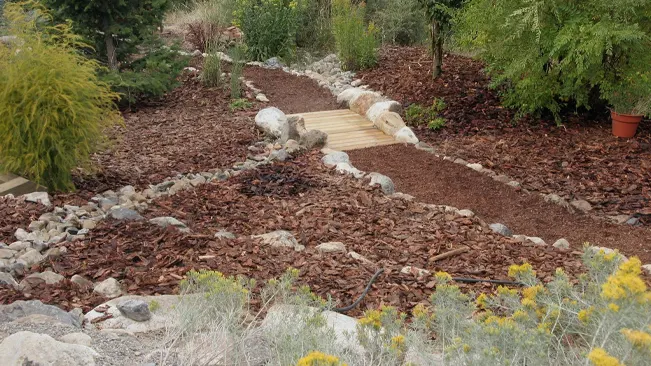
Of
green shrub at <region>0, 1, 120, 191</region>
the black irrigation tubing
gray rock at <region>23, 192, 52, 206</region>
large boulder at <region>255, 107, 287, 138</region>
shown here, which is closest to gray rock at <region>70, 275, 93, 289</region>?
the black irrigation tubing

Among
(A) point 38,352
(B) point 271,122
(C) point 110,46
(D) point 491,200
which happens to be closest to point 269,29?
(C) point 110,46

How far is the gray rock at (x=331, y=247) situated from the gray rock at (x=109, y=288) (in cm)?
117

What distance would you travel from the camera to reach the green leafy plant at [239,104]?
27.4 ft

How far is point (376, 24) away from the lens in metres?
13.0

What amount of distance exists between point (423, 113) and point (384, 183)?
257cm

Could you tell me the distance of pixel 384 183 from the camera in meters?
5.57

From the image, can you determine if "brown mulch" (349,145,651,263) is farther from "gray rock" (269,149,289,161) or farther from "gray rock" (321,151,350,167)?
"gray rock" (269,149,289,161)

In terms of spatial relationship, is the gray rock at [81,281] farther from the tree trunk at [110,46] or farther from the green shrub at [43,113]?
the tree trunk at [110,46]

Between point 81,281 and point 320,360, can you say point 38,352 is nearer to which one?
point 320,360

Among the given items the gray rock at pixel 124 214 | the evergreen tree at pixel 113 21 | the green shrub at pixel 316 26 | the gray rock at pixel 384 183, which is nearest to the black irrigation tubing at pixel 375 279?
the gray rock at pixel 124 214

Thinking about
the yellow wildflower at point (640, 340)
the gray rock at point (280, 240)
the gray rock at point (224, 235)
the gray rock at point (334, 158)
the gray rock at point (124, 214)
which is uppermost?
the yellow wildflower at point (640, 340)

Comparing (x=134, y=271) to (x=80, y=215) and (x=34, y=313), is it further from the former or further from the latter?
(x=80, y=215)

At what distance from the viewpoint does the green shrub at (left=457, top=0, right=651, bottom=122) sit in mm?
6219

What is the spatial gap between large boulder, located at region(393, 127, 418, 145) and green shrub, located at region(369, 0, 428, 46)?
533cm
